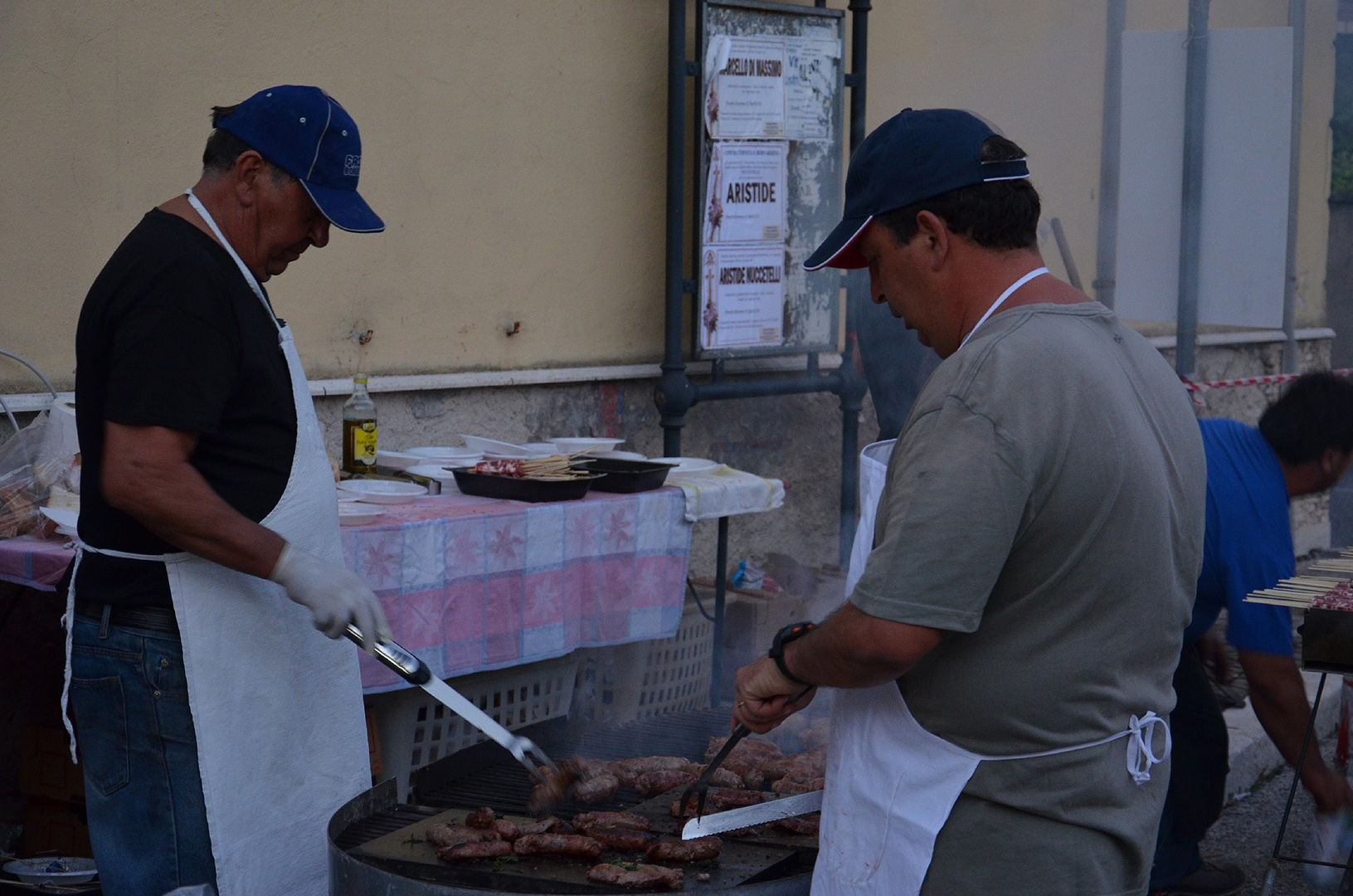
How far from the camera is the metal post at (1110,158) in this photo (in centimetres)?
942

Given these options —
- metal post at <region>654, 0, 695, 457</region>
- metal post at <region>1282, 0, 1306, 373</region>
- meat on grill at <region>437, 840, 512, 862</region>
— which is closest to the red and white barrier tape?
metal post at <region>1282, 0, 1306, 373</region>

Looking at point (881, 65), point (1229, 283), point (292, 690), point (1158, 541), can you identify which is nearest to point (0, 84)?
point (292, 690)

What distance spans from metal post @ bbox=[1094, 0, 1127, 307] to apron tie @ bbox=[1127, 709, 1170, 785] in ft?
26.4

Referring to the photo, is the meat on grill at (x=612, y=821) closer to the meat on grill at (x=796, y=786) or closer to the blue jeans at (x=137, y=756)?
the meat on grill at (x=796, y=786)

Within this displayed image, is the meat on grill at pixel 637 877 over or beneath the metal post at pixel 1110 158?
beneath

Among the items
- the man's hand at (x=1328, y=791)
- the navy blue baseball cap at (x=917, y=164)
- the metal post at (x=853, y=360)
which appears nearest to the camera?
the navy blue baseball cap at (x=917, y=164)

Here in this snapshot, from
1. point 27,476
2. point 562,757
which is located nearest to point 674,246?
point 562,757

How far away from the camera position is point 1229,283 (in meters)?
6.48

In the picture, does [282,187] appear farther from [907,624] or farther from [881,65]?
[881,65]

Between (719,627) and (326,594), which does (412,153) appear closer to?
Result: (719,627)

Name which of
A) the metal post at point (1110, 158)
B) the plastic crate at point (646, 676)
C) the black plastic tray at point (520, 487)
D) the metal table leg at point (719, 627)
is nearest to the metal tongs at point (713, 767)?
the black plastic tray at point (520, 487)

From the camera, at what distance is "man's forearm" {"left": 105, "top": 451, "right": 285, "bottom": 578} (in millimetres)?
2293

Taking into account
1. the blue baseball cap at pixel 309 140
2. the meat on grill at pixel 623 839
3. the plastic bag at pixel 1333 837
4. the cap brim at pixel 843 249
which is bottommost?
the plastic bag at pixel 1333 837

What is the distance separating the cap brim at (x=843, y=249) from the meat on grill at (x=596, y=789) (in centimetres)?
148
